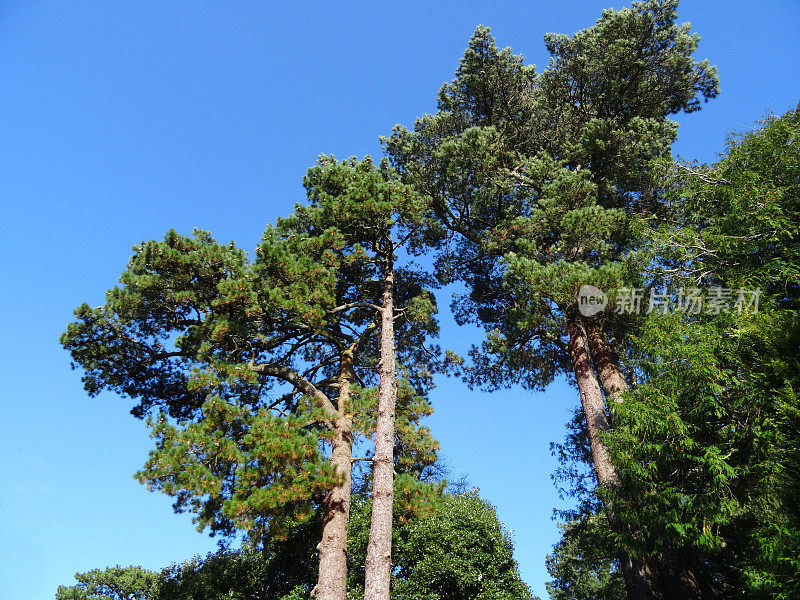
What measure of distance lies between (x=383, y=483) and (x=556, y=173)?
10.1m

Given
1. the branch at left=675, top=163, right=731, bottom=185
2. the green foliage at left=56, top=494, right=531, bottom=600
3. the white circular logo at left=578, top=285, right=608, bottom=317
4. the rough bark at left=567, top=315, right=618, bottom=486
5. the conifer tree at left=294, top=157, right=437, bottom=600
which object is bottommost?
the green foliage at left=56, top=494, right=531, bottom=600

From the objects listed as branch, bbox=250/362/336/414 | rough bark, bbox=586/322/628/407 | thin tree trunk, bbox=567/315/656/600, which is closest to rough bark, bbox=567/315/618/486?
thin tree trunk, bbox=567/315/656/600

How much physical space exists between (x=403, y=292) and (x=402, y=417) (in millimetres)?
4943

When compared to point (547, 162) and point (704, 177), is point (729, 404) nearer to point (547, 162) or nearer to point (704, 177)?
point (704, 177)

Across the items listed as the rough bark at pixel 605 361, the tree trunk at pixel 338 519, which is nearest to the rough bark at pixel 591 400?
the rough bark at pixel 605 361

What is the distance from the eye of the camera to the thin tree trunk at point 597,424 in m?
8.94

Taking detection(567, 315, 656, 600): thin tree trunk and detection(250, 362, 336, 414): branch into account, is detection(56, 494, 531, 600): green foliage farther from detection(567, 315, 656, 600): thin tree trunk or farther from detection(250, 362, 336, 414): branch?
detection(250, 362, 336, 414): branch

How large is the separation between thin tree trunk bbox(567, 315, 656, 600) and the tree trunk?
211 inches

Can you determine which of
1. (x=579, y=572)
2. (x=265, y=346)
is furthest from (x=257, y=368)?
Result: (x=579, y=572)

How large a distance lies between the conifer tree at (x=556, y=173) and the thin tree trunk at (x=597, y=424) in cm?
4

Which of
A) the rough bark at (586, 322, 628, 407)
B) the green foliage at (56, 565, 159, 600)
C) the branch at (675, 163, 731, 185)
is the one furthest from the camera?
the green foliage at (56, 565, 159, 600)

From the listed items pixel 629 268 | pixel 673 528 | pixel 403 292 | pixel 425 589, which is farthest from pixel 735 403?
pixel 403 292

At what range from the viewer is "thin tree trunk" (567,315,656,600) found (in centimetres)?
894

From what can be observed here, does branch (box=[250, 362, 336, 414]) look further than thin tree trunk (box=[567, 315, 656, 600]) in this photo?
Yes
